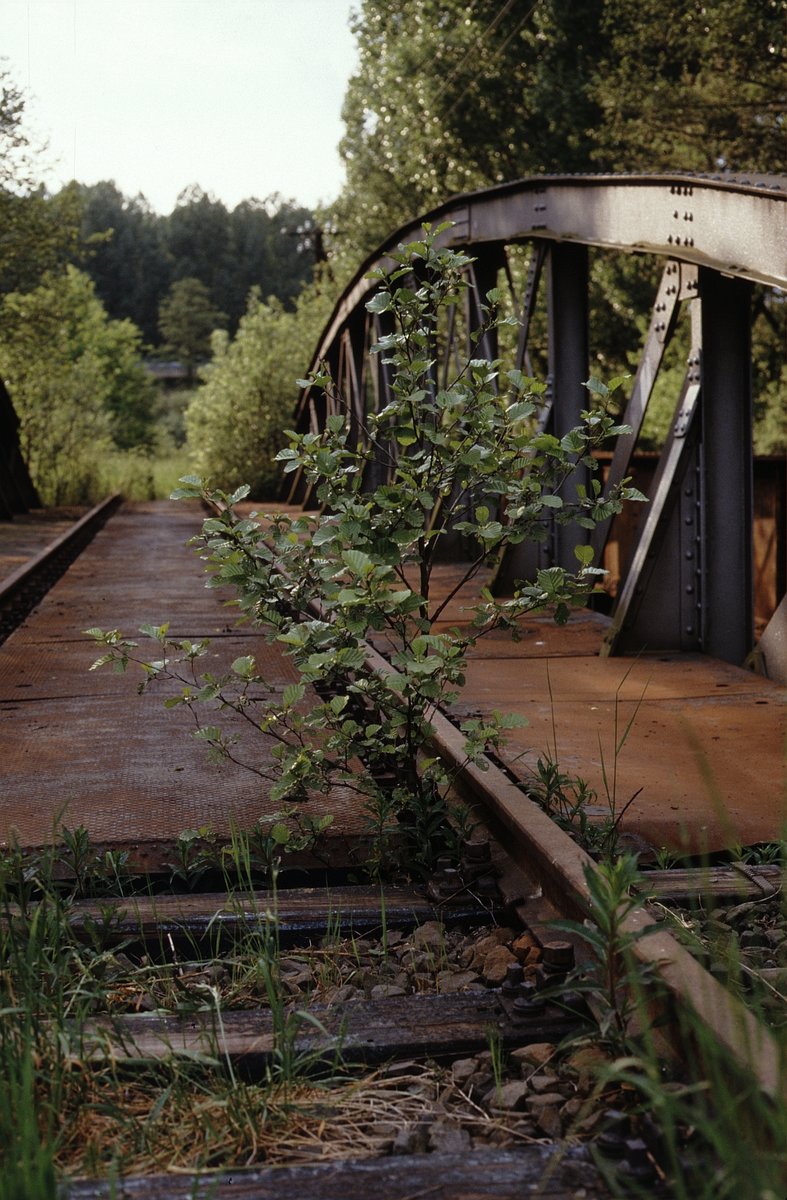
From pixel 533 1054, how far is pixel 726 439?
3389 mm

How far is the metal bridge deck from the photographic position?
9.32 ft

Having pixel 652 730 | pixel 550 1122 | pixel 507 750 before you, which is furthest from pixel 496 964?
pixel 652 730

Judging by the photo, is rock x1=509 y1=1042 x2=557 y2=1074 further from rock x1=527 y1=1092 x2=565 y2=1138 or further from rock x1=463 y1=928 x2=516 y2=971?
rock x1=463 y1=928 x2=516 y2=971

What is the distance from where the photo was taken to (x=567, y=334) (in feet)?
19.8

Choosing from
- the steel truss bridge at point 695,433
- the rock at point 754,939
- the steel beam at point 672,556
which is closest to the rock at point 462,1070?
the rock at point 754,939

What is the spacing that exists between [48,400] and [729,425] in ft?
53.8

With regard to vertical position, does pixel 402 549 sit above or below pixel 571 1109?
above

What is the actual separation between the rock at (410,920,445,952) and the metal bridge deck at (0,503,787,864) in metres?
0.49

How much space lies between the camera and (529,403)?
106 inches

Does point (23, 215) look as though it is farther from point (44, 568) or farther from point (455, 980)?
point (455, 980)

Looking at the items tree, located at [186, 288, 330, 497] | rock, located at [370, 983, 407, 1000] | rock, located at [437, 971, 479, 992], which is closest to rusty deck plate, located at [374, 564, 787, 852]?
rock, located at [437, 971, 479, 992]

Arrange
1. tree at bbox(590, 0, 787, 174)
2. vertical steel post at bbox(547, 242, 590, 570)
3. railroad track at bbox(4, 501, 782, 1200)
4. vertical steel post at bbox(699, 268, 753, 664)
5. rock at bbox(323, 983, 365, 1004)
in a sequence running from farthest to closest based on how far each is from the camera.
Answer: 1. tree at bbox(590, 0, 787, 174)
2. vertical steel post at bbox(547, 242, 590, 570)
3. vertical steel post at bbox(699, 268, 753, 664)
4. rock at bbox(323, 983, 365, 1004)
5. railroad track at bbox(4, 501, 782, 1200)

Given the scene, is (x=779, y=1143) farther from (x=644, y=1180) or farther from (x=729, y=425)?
(x=729, y=425)

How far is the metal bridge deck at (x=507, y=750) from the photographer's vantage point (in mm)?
2842
